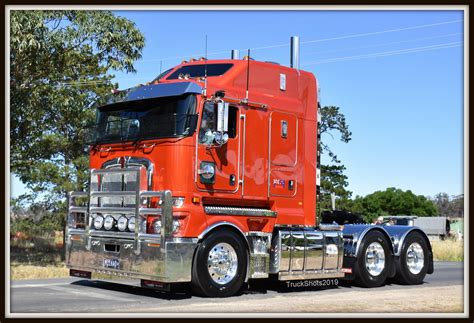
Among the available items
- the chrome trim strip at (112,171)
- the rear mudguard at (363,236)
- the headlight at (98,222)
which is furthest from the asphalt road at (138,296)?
the chrome trim strip at (112,171)

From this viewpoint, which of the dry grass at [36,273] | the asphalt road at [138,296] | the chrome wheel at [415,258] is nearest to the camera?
the asphalt road at [138,296]

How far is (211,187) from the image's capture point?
1109cm

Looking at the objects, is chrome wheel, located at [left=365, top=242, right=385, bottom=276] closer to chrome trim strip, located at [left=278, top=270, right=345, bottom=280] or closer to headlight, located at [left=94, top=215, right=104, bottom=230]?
chrome trim strip, located at [left=278, top=270, right=345, bottom=280]

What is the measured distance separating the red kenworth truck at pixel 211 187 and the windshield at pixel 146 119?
0.06 feet

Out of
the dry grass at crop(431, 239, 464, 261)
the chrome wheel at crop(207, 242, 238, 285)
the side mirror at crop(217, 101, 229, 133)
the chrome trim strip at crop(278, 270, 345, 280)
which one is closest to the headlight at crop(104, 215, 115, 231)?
the chrome wheel at crop(207, 242, 238, 285)

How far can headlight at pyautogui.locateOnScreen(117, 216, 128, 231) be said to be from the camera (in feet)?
36.4

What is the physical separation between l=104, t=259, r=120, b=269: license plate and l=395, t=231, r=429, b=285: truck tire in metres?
6.03

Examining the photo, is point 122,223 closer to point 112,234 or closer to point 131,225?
point 131,225

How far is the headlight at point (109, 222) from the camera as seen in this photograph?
11.3 metres

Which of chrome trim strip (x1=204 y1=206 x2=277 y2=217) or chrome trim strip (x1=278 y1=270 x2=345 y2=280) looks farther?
chrome trim strip (x1=278 y1=270 x2=345 y2=280)

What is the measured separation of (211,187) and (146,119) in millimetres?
1615

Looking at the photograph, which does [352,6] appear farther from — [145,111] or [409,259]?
[409,259]

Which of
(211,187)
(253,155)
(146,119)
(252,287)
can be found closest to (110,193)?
(146,119)

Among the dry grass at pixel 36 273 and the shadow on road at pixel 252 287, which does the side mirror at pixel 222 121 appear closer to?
the shadow on road at pixel 252 287
